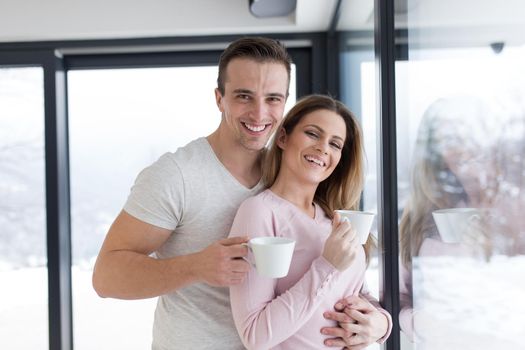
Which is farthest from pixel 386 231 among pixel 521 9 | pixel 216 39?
pixel 216 39

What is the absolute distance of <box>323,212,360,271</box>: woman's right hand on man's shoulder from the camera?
96 centimetres

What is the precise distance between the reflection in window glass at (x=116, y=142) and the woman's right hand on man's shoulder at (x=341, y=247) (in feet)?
5.73

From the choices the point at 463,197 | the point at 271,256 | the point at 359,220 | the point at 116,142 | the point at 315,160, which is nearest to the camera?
the point at 463,197

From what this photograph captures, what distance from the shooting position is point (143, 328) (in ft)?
8.82

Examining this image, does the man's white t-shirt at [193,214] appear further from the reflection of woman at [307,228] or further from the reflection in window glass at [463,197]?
the reflection in window glass at [463,197]

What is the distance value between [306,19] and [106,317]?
194 centimetres

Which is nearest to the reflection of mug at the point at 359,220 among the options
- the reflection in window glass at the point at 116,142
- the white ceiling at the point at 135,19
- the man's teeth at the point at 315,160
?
the man's teeth at the point at 315,160

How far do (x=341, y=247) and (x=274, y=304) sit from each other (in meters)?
0.18

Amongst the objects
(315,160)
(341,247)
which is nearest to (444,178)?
(341,247)

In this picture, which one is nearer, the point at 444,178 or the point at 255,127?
the point at 444,178

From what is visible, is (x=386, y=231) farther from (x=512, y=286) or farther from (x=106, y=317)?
(x=106, y=317)

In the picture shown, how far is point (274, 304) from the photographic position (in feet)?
3.21

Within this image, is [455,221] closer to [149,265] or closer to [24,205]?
[149,265]

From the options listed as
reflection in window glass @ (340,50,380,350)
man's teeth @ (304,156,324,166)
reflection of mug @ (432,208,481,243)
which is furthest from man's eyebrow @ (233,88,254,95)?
reflection of mug @ (432,208,481,243)
